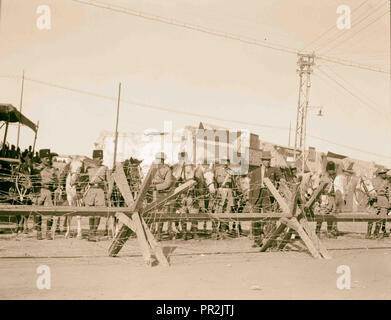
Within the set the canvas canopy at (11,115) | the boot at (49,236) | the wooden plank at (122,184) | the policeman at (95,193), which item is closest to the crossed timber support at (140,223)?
the wooden plank at (122,184)

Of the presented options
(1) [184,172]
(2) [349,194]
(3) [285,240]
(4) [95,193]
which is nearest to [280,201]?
(3) [285,240]

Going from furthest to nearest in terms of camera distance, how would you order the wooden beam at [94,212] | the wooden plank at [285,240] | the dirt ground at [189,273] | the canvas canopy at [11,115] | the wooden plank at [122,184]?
the canvas canopy at [11,115], the wooden plank at [285,240], the wooden plank at [122,184], the wooden beam at [94,212], the dirt ground at [189,273]

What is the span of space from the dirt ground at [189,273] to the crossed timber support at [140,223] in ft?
0.71

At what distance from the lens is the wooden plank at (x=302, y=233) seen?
8922mm

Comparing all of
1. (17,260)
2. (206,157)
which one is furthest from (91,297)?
(206,157)

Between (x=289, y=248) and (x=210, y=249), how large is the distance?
192 centimetres

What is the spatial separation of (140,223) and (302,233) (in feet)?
11.2

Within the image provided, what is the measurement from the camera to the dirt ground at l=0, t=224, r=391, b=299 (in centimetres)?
584

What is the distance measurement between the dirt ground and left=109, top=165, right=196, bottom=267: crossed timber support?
8.6 inches

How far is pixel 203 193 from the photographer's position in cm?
1323

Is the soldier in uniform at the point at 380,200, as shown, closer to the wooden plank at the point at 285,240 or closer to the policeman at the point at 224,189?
the policeman at the point at 224,189

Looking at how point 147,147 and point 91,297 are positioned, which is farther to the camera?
point 147,147

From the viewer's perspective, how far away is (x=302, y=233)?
9008mm
